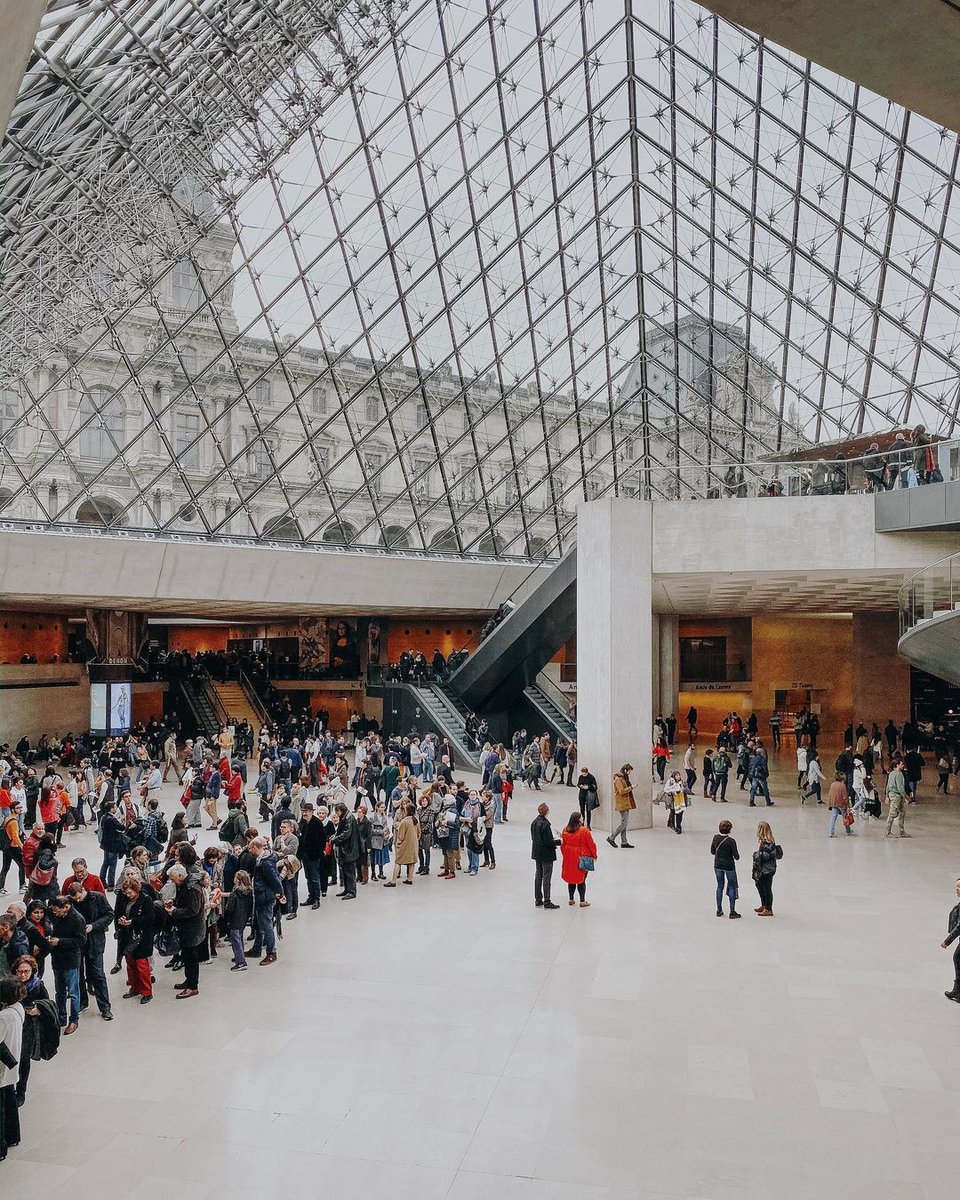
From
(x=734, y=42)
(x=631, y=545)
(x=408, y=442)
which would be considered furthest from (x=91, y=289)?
(x=734, y=42)

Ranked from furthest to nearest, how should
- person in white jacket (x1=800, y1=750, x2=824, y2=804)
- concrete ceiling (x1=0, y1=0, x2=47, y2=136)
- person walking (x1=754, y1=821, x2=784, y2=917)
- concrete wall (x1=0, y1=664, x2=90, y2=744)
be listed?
concrete wall (x1=0, y1=664, x2=90, y2=744) → person in white jacket (x1=800, y1=750, x2=824, y2=804) → person walking (x1=754, y1=821, x2=784, y2=917) → concrete ceiling (x1=0, y1=0, x2=47, y2=136)

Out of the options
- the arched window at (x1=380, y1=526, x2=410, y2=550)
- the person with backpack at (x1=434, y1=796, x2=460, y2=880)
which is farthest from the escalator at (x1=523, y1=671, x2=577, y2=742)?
the person with backpack at (x1=434, y1=796, x2=460, y2=880)

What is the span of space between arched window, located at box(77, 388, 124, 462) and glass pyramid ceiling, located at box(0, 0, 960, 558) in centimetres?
13

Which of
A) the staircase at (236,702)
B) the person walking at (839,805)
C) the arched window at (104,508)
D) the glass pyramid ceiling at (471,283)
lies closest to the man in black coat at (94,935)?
the person walking at (839,805)

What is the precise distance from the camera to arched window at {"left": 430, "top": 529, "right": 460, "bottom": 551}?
122ft

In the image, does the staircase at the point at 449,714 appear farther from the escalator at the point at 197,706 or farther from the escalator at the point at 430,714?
the escalator at the point at 197,706

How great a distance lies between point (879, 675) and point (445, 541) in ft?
53.4

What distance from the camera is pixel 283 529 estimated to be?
33688mm

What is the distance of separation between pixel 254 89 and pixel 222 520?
511 inches

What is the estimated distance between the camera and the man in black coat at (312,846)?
1248cm

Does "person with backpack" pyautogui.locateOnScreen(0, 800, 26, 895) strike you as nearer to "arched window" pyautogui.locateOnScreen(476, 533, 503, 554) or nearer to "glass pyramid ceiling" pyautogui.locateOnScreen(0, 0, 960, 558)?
"glass pyramid ceiling" pyautogui.locateOnScreen(0, 0, 960, 558)

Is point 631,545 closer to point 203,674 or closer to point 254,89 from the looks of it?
point 254,89

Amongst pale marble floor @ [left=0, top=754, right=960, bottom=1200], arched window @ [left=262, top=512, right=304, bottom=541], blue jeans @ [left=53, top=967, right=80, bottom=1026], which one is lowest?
pale marble floor @ [left=0, top=754, right=960, bottom=1200]

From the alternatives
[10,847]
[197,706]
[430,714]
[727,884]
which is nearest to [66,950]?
[10,847]
